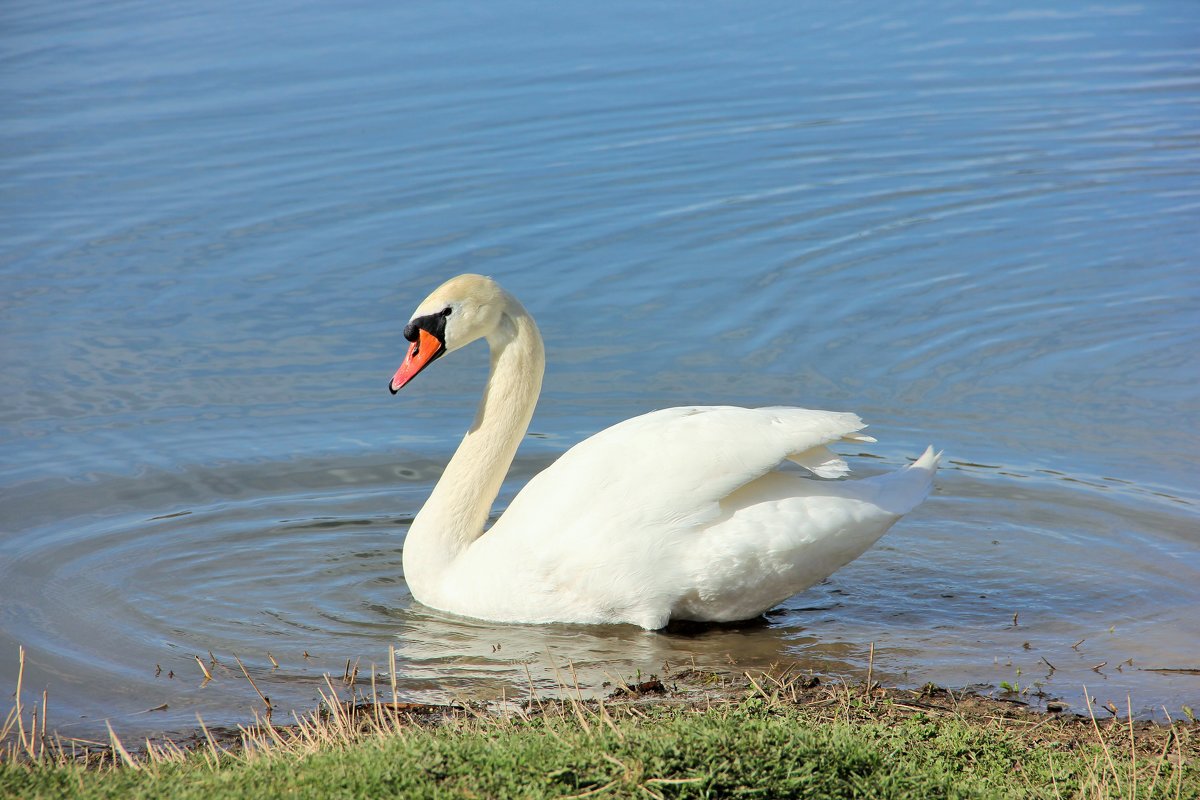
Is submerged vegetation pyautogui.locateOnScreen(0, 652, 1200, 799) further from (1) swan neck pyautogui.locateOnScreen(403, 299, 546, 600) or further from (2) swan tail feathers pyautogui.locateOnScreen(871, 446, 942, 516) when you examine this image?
(1) swan neck pyautogui.locateOnScreen(403, 299, 546, 600)

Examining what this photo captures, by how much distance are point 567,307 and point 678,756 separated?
6699 mm

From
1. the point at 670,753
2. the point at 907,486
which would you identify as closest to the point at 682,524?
the point at 907,486

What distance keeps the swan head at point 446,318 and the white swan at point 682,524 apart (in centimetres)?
18

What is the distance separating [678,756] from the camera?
Result: 3.54m

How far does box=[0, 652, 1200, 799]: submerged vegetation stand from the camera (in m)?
3.46

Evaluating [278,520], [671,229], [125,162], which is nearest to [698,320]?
[671,229]

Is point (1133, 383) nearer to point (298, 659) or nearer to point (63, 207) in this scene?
point (298, 659)

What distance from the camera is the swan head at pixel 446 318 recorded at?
6188 mm

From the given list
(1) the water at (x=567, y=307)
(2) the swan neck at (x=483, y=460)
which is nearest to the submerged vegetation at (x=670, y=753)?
(1) the water at (x=567, y=307)

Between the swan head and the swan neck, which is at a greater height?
the swan head

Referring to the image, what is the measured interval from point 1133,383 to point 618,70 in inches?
348

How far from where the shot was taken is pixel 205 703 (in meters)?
5.12

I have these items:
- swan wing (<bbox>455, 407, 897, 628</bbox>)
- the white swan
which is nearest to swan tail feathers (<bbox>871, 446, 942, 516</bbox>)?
the white swan

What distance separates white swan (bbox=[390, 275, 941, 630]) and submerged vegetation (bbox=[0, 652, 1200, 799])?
2.56ft
